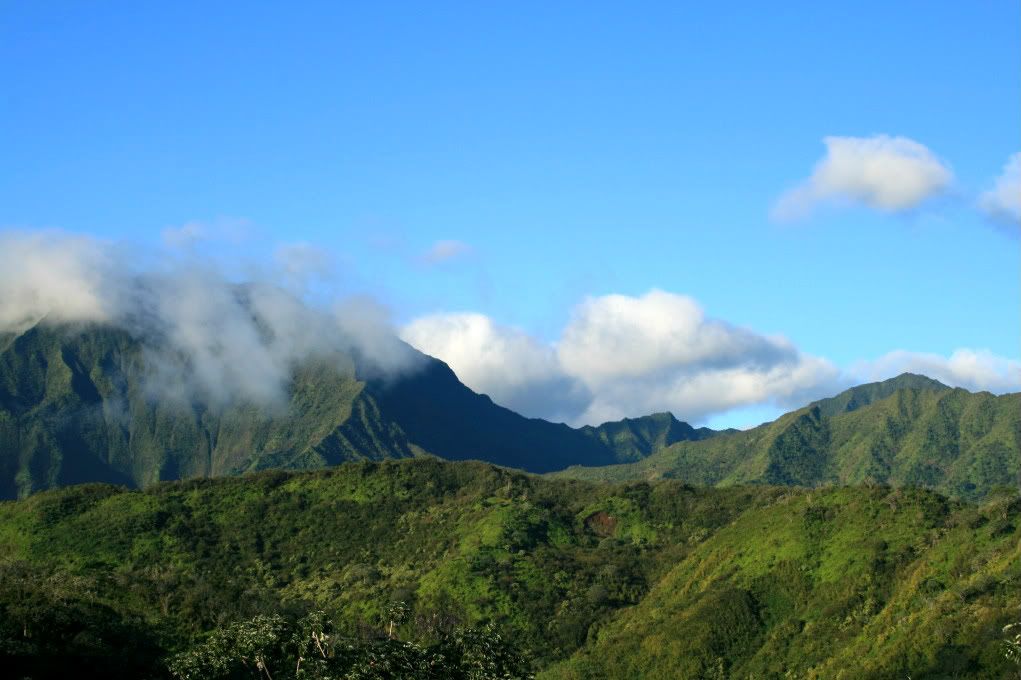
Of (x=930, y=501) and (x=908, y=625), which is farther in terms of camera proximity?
(x=930, y=501)

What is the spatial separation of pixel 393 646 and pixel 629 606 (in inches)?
4436

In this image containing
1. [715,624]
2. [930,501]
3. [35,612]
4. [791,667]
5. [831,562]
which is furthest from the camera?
[930,501]

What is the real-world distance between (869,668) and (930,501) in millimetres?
61347

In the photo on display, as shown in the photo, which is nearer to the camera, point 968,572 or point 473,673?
point 473,673

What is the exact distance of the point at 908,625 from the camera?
470ft

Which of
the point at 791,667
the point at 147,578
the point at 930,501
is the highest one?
the point at 930,501

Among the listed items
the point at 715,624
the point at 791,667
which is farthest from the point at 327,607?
the point at 791,667

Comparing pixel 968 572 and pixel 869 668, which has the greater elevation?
pixel 968 572

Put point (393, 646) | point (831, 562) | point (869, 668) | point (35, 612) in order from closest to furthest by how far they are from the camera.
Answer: point (393, 646)
point (35, 612)
point (869, 668)
point (831, 562)

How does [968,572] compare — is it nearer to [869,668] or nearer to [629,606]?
[869,668]

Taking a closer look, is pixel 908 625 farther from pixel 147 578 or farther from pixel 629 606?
pixel 147 578

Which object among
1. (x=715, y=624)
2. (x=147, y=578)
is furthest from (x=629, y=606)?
(x=147, y=578)

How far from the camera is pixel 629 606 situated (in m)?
196

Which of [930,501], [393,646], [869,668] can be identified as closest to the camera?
[393,646]
